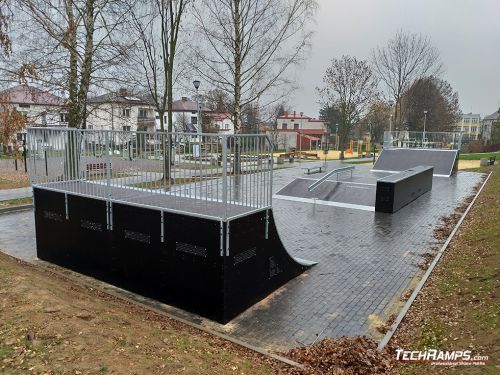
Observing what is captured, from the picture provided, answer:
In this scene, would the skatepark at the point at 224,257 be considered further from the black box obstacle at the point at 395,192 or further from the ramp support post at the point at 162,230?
the black box obstacle at the point at 395,192

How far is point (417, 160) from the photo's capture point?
89.4 ft

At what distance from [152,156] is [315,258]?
463 centimetres

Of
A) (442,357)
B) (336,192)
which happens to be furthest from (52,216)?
(336,192)

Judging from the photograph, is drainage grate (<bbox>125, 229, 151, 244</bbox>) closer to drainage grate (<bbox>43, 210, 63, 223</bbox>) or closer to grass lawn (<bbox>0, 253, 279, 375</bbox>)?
grass lawn (<bbox>0, 253, 279, 375</bbox>)

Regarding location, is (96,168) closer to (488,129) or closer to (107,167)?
(107,167)

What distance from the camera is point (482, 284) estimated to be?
671 centimetres

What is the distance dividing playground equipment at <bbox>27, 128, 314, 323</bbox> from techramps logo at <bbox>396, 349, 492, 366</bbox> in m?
2.59

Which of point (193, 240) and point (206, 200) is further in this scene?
point (206, 200)

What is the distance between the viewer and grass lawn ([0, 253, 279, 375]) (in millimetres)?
4016

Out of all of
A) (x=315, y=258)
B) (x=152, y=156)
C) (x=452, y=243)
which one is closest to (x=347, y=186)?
(x=452, y=243)

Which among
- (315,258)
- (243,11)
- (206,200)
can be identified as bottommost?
(315,258)

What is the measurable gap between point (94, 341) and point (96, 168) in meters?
4.36

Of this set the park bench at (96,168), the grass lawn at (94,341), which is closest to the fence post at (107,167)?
the park bench at (96,168)

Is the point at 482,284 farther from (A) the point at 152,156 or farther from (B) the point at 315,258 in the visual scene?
(A) the point at 152,156
